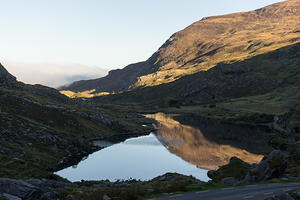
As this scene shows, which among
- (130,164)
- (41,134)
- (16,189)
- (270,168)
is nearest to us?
(16,189)

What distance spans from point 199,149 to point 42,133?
2189 inches

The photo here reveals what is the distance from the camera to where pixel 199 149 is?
333ft

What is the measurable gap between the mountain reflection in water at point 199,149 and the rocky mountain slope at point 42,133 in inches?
841

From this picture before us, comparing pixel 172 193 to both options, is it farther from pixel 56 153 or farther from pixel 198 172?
pixel 56 153

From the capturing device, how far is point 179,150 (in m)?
100

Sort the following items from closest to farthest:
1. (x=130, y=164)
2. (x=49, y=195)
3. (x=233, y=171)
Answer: (x=49, y=195)
(x=233, y=171)
(x=130, y=164)

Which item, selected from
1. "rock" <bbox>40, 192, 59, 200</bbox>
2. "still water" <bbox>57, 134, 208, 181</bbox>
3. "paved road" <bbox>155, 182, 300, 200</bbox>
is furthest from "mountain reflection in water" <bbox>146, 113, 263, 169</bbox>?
"rock" <bbox>40, 192, 59, 200</bbox>

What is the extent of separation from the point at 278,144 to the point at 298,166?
47.2 meters

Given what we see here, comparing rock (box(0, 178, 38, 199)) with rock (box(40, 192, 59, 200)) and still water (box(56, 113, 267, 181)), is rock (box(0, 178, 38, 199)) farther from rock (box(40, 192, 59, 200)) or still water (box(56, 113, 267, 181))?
still water (box(56, 113, 267, 181))

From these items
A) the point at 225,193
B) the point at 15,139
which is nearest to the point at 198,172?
the point at 225,193

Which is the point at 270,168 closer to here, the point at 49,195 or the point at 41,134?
the point at 49,195

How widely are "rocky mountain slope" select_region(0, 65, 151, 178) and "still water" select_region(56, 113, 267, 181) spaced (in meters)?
4.71

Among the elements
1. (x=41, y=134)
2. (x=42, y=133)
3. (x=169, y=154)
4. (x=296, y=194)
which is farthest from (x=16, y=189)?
(x=169, y=154)

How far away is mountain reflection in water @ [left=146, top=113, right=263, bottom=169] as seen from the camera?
8388 cm
